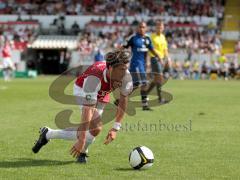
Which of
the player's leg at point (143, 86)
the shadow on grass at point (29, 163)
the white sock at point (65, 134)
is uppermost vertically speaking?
the white sock at point (65, 134)

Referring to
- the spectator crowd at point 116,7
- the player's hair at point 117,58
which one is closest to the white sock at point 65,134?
the player's hair at point 117,58

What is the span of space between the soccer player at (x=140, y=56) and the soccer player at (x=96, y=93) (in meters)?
8.15

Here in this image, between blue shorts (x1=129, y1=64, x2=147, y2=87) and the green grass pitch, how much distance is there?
1047 mm

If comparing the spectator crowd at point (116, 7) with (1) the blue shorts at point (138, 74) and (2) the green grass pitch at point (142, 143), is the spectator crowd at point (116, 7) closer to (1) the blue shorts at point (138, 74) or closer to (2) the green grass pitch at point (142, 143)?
(1) the blue shorts at point (138, 74)

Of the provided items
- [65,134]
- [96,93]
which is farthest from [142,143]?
[96,93]

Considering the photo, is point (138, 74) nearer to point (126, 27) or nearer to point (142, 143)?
point (142, 143)

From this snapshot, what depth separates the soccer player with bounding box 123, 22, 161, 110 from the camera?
16516 mm

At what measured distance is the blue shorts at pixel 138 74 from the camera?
16797 millimetres

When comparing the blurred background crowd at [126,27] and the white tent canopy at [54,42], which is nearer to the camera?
the blurred background crowd at [126,27]

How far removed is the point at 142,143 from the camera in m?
10.1

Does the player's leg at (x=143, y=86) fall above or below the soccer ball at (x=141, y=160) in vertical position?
below

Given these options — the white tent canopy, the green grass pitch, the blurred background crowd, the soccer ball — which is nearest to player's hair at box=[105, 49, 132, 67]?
the soccer ball

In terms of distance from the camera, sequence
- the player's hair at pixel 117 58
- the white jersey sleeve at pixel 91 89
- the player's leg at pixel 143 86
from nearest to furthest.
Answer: the player's hair at pixel 117 58
the white jersey sleeve at pixel 91 89
the player's leg at pixel 143 86

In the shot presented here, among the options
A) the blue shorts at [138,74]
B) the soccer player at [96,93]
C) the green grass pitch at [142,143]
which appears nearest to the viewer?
the green grass pitch at [142,143]
